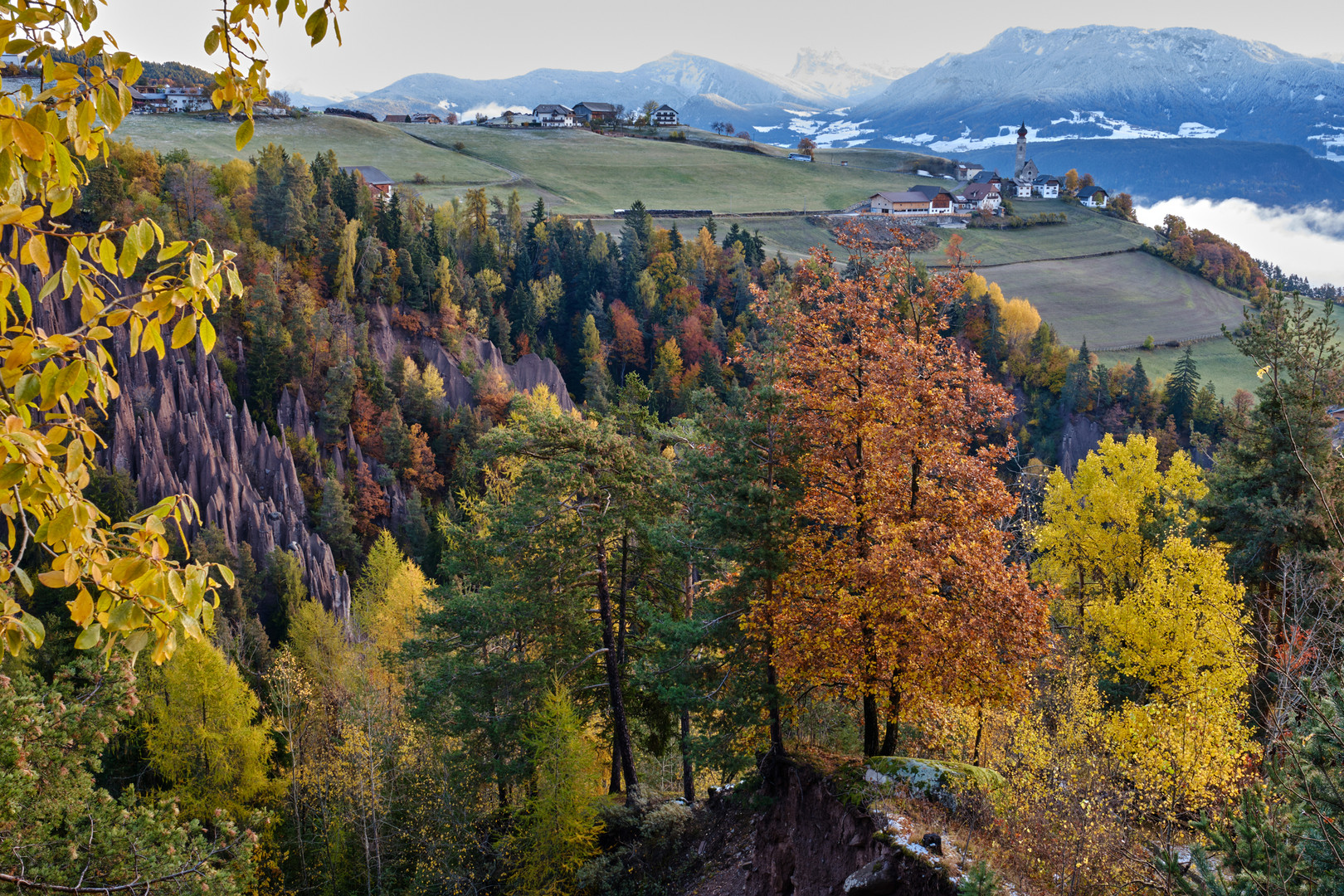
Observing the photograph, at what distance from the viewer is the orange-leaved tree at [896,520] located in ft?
45.0

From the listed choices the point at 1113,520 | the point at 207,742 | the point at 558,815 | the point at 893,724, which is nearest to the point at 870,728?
the point at 893,724

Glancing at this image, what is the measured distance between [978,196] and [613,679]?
436ft

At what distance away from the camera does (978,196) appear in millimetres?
133625

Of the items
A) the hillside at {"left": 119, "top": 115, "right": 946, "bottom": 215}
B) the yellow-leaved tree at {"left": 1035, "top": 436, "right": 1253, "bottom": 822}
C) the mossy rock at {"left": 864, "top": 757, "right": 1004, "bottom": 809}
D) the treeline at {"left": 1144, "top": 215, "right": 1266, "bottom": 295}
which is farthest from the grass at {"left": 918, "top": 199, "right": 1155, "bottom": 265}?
the mossy rock at {"left": 864, "top": 757, "right": 1004, "bottom": 809}

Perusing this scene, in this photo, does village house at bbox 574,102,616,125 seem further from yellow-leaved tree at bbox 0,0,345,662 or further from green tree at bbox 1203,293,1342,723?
yellow-leaved tree at bbox 0,0,345,662

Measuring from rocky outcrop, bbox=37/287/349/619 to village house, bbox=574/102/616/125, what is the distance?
12194cm

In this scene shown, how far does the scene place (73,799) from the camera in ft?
51.3

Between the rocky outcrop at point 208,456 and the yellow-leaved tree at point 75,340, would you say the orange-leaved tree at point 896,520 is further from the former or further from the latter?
the rocky outcrop at point 208,456

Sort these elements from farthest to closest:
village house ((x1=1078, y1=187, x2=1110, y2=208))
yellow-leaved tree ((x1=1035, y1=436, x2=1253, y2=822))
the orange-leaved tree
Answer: village house ((x1=1078, y1=187, x2=1110, y2=208)) < yellow-leaved tree ((x1=1035, y1=436, x2=1253, y2=822)) < the orange-leaved tree

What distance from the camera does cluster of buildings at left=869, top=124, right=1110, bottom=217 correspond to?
128 meters

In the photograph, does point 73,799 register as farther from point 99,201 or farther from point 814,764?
point 99,201

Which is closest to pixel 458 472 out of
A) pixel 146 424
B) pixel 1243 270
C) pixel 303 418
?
pixel 303 418

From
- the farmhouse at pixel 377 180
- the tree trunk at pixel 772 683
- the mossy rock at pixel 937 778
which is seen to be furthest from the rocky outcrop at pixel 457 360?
the mossy rock at pixel 937 778

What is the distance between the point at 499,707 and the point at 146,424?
122ft
